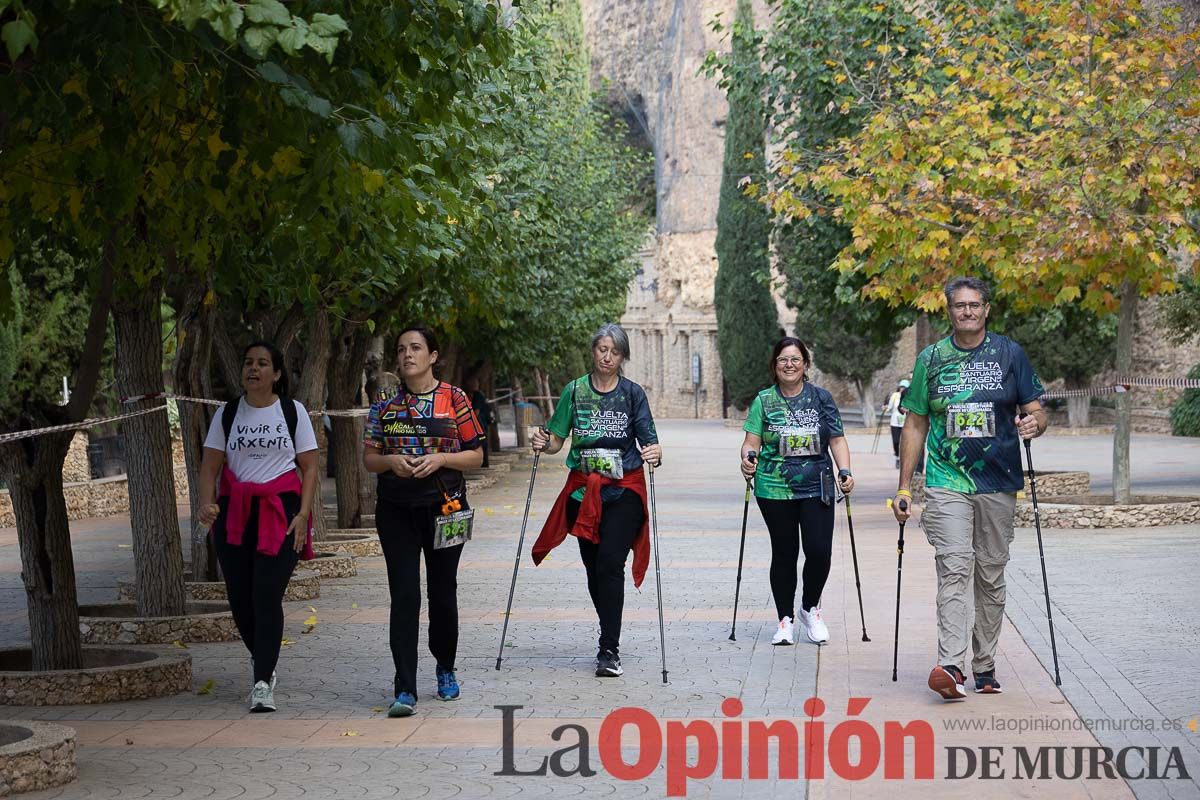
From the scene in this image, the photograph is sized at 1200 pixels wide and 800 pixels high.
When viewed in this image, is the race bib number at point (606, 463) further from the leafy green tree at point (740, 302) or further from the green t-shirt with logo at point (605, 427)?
the leafy green tree at point (740, 302)

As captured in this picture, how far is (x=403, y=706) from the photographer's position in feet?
26.2

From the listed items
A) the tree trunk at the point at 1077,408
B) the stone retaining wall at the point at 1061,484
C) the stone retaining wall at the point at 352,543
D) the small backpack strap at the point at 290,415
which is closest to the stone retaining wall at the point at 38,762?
the small backpack strap at the point at 290,415

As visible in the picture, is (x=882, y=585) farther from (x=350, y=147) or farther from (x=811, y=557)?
(x=350, y=147)

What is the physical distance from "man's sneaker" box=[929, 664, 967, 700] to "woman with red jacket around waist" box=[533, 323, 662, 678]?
1883 mm

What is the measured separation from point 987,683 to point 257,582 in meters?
3.53

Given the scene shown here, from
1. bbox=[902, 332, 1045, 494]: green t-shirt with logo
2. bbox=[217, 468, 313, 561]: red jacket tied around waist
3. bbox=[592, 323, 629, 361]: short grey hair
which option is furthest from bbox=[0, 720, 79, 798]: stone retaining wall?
bbox=[902, 332, 1045, 494]: green t-shirt with logo

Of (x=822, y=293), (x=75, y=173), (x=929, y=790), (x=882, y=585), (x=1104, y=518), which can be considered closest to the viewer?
(x=929, y=790)

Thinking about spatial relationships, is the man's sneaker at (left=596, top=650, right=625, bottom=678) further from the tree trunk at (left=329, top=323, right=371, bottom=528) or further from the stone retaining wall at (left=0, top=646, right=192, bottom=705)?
the tree trunk at (left=329, top=323, right=371, bottom=528)

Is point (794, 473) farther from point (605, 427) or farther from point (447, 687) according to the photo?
point (447, 687)

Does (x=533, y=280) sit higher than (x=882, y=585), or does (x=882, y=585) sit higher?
(x=533, y=280)

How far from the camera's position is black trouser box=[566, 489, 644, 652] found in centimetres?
920

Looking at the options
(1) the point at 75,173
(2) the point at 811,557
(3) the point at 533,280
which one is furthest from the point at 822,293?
(1) the point at 75,173

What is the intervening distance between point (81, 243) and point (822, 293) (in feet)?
54.6

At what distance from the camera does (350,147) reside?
6508 millimetres
